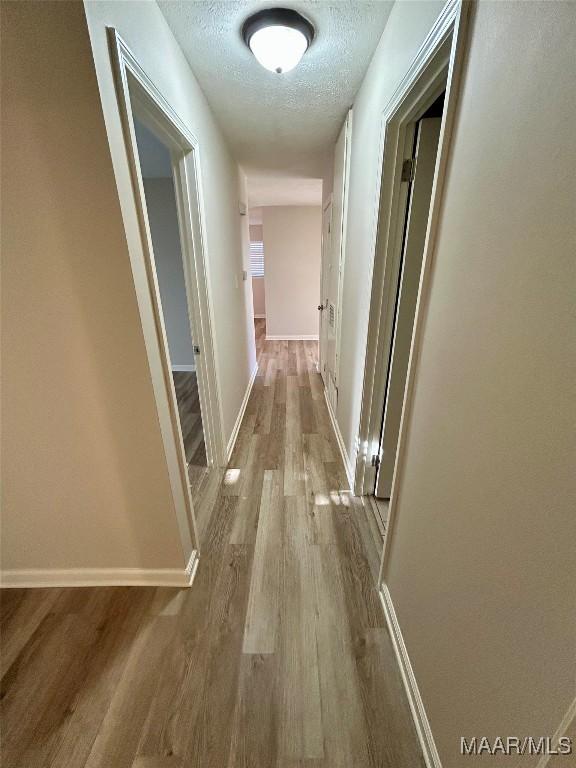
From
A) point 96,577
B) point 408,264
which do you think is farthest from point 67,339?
point 408,264

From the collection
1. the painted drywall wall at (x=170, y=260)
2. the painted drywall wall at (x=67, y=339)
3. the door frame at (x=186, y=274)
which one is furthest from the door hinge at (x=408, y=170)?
the painted drywall wall at (x=170, y=260)

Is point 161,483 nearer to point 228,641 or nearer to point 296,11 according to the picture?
point 228,641

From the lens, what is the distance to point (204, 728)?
39.9 inches

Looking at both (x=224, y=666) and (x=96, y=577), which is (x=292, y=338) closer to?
(x=96, y=577)

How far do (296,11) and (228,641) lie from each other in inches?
100

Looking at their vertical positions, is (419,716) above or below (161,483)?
below

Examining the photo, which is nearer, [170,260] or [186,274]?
[186,274]

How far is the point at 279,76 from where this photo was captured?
1.61m

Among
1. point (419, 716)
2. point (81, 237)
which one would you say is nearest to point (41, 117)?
point (81, 237)

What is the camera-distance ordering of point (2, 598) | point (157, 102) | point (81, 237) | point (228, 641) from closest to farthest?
point (81, 237) < point (157, 102) < point (228, 641) < point (2, 598)

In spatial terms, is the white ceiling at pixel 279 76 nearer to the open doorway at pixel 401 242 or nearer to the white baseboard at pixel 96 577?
the open doorway at pixel 401 242

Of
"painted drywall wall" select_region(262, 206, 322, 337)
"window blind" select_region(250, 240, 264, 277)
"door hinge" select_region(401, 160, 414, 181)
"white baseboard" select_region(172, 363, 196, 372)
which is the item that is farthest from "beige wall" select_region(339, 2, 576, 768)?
"window blind" select_region(250, 240, 264, 277)

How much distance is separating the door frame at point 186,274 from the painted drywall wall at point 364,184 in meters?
0.90

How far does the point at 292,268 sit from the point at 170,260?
7.35 ft
